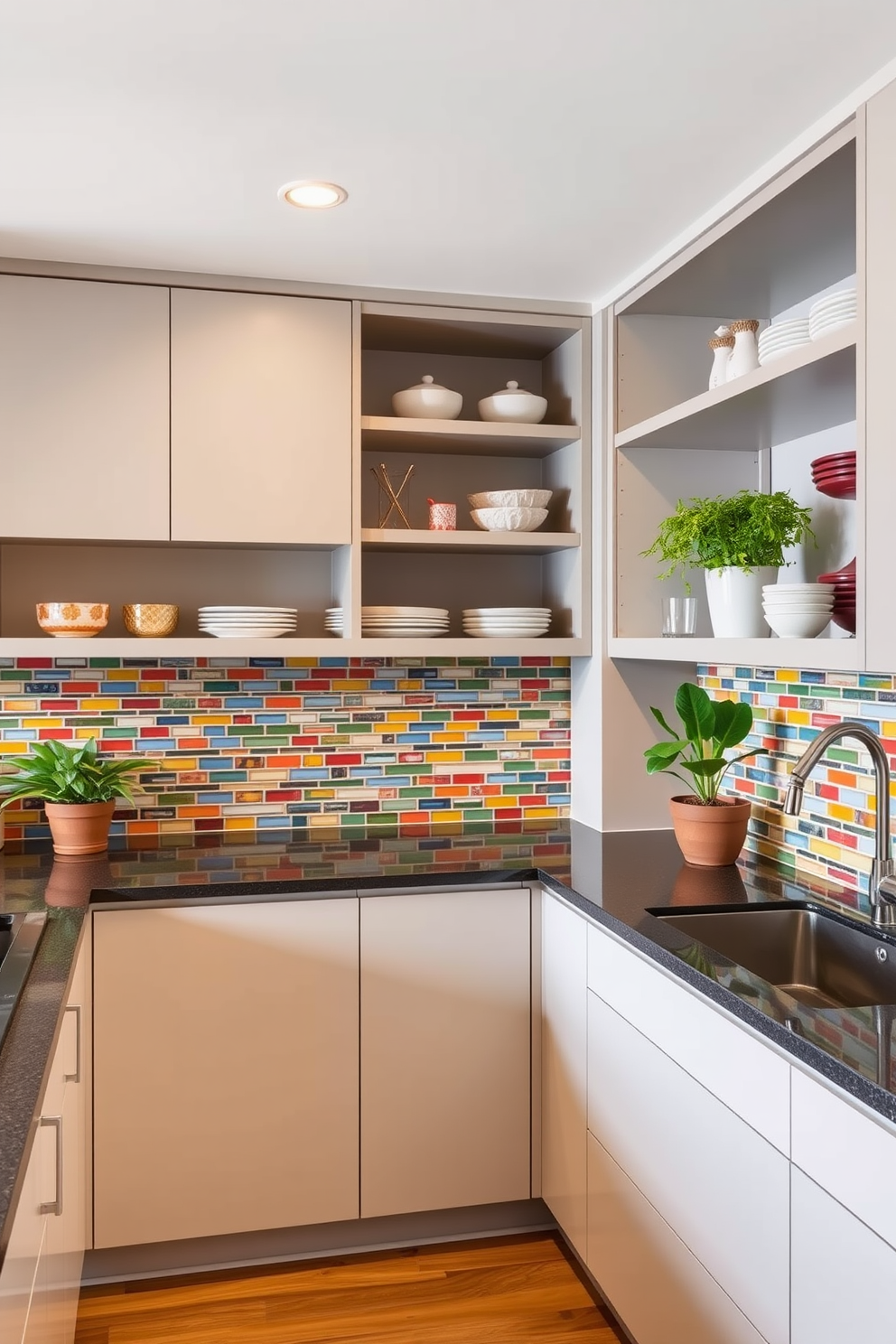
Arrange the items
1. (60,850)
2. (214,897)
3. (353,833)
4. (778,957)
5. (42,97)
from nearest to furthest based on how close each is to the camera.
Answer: (42,97), (778,957), (214,897), (60,850), (353,833)

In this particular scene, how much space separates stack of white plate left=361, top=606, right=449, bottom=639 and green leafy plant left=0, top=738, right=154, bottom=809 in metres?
0.67

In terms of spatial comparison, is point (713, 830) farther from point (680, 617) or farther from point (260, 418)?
point (260, 418)

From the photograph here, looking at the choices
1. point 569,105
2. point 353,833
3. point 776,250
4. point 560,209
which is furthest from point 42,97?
point 353,833

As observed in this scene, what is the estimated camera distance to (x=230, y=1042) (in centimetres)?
236

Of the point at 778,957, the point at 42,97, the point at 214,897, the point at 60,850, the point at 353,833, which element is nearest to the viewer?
the point at 42,97

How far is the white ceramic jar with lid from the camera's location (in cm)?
279

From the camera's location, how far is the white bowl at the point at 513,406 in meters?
2.84

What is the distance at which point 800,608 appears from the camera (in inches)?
78.5

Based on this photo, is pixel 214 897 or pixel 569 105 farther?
pixel 214 897

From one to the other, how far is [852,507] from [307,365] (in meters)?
1.34

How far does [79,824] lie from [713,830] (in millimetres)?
1525

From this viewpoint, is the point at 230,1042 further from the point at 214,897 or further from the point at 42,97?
the point at 42,97

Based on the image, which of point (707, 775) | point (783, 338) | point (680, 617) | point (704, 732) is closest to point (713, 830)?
point (707, 775)

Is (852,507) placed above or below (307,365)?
below
